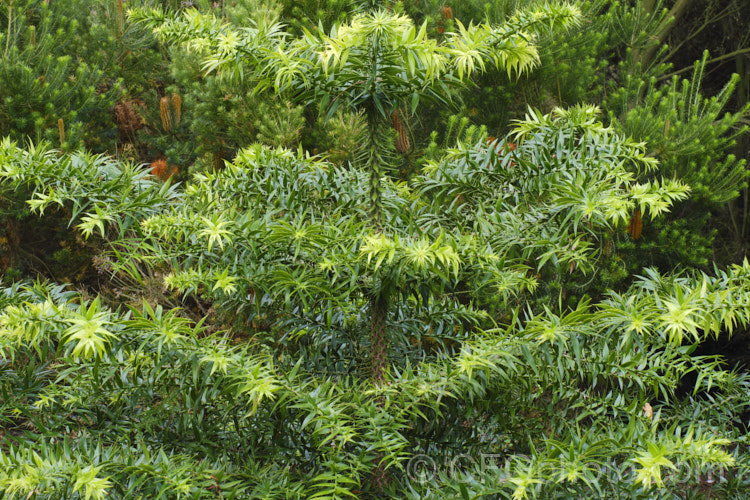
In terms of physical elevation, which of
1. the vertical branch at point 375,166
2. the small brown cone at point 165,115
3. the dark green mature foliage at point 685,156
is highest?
the vertical branch at point 375,166

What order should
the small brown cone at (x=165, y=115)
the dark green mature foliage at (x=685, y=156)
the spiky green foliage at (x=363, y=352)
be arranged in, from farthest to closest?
the small brown cone at (x=165, y=115)
the dark green mature foliage at (x=685, y=156)
the spiky green foliage at (x=363, y=352)

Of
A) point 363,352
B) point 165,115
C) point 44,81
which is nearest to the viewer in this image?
point 363,352

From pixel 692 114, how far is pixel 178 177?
3975 mm

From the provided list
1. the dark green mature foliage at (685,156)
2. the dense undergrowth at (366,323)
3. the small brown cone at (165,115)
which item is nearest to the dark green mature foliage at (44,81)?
the small brown cone at (165,115)

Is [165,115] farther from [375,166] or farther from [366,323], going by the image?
[375,166]

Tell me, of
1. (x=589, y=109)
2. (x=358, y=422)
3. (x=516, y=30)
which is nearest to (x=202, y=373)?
(x=358, y=422)

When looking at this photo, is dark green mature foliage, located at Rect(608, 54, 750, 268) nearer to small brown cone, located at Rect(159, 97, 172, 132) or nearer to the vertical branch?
the vertical branch

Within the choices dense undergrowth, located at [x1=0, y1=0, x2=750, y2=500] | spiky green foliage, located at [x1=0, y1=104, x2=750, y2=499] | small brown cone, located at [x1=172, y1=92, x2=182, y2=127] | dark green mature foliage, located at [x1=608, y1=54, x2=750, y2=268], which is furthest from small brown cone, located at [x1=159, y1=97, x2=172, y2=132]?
dark green mature foliage, located at [x1=608, y1=54, x2=750, y2=268]

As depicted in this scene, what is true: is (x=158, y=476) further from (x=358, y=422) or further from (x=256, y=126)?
(x=256, y=126)

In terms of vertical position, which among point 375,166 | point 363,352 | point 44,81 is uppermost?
point 375,166

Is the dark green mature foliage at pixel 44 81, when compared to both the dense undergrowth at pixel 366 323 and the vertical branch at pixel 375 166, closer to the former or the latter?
the dense undergrowth at pixel 366 323

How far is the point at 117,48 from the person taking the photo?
5625mm

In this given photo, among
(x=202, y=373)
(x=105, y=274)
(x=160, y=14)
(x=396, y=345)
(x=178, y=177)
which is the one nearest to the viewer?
(x=202, y=373)

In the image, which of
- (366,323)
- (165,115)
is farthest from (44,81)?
(366,323)
